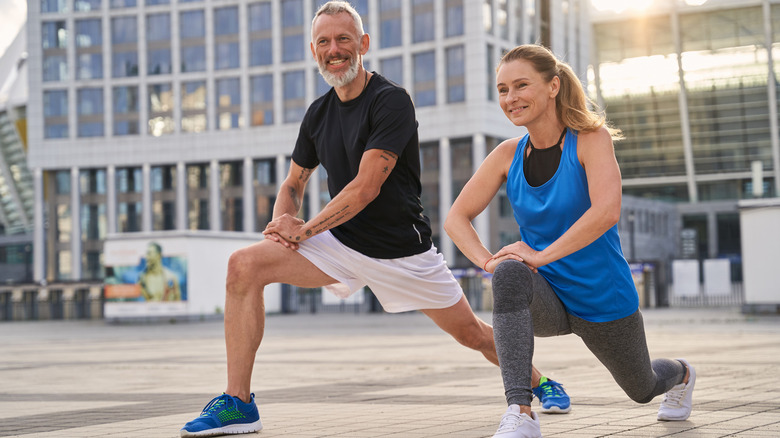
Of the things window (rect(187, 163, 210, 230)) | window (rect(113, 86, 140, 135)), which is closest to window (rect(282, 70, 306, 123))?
window (rect(187, 163, 210, 230))

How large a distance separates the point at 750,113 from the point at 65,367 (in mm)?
76917

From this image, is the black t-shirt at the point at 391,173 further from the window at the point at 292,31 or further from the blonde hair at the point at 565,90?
the window at the point at 292,31

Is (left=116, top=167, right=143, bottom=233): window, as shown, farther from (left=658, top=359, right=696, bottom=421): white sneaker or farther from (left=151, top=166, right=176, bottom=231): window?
(left=658, top=359, right=696, bottom=421): white sneaker

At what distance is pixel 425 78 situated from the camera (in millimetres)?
59812

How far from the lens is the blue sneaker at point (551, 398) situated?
5398mm

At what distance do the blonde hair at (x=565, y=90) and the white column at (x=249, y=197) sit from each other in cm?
6256

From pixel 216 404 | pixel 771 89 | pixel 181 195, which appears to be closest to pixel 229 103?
pixel 181 195

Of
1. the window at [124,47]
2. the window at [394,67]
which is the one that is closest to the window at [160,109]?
the window at [124,47]

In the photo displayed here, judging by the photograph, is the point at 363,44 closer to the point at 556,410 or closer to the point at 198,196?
the point at 556,410

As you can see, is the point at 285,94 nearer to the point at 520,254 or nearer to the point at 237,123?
the point at 237,123

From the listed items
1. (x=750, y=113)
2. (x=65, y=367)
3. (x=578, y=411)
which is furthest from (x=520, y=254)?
(x=750, y=113)

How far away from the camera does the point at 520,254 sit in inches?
161

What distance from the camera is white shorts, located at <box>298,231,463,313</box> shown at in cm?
506

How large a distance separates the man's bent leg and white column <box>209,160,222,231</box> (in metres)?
62.9
